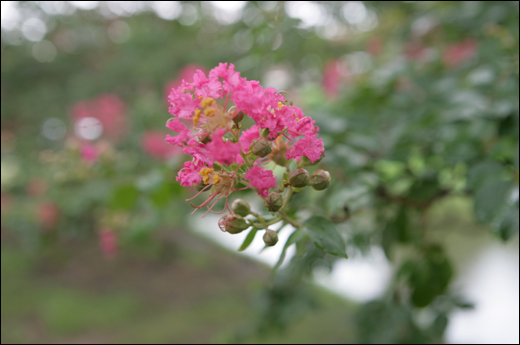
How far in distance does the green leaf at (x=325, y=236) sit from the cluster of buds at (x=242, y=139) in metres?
0.07

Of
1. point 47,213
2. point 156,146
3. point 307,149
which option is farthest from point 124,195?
point 47,213

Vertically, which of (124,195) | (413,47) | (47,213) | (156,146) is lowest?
(124,195)

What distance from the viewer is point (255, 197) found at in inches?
61.4

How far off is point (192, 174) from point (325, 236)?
0.88 ft

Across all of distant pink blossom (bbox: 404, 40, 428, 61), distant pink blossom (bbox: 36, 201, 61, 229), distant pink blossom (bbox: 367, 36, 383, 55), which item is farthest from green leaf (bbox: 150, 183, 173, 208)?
distant pink blossom (bbox: 367, 36, 383, 55)

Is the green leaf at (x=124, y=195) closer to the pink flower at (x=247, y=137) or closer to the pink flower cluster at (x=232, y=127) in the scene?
the pink flower cluster at (x=232, y=127)

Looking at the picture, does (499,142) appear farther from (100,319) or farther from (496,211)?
(100,319)

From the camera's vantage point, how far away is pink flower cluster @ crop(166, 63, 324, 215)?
1.95 ft

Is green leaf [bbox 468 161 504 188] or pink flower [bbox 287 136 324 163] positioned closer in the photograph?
pink flower [bbox 287 136 324 163]

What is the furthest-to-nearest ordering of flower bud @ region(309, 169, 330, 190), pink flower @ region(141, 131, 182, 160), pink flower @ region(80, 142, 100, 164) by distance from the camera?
pink flower @ region(141, 131, 182, 160) → pink flower @ region(80, 142, 100, 164) → flower bud @ region(309, 169, 330, 190)

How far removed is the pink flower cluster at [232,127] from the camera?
1.95 ft

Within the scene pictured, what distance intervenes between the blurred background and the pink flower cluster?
27 cm

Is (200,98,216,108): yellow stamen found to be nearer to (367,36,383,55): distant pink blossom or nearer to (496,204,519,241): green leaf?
(496,204,519,241): green leaf

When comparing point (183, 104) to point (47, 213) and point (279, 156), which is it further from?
point (47, 213)
